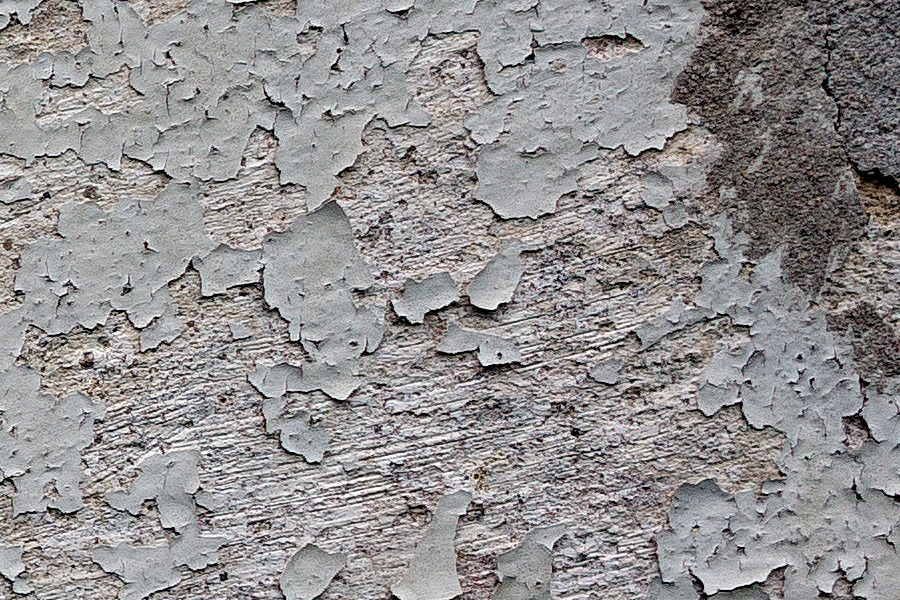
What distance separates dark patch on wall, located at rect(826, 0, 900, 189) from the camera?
99 cm

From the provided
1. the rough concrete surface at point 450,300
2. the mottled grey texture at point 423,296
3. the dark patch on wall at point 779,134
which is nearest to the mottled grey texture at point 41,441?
the rough concrete surface at point 450,300

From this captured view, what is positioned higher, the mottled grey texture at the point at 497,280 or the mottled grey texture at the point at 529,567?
the mottled grey texture at the point at 497,280

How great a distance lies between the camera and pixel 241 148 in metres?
1.04

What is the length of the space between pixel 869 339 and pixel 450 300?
519 millimetres

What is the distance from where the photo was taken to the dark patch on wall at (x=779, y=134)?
994 mm

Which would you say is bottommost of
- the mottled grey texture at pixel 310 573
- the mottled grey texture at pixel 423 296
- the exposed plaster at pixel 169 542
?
the mottled grey texture at pixel 310 573

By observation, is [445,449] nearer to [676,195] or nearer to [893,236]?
[676,195]

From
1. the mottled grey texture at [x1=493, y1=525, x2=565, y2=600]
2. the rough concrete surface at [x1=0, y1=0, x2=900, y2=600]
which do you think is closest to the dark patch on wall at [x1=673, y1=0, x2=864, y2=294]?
the rough concrete surface at [x1=0, y1=0, x2=900, y2=600]

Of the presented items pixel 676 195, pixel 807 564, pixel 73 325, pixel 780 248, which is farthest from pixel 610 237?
pixel 73 325

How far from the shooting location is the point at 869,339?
A: 0.99 metres

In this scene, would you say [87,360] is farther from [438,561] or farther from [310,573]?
[438,561]

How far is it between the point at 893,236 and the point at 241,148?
82cm

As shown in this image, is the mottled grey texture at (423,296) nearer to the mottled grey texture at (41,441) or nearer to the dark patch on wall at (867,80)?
the mottled grey texture at (41,441)

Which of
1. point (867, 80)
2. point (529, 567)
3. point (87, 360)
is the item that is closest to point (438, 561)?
point (529, 567)
